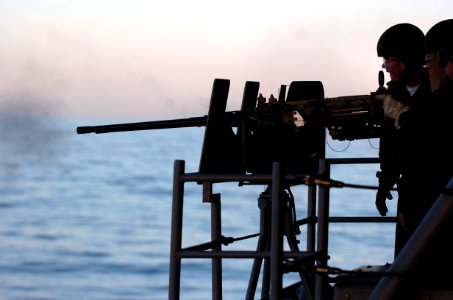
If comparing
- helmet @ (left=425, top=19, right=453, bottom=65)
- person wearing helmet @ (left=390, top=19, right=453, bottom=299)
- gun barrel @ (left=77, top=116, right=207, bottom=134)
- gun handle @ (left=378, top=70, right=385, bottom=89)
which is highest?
gun handle @ (left=378, top=70, right=385, bottom=89)

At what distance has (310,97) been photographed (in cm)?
716

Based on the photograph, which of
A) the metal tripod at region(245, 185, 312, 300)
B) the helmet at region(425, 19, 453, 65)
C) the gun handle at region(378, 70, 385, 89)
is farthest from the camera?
the metal tripod at region(245, 185, 312, 300)

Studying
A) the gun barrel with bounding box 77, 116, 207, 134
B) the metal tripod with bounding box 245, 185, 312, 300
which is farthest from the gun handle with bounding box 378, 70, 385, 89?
the gun barrel with bounding box 77, 116, 207, 134

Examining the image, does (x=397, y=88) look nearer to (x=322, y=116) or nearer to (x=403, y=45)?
(x=403, y=45)

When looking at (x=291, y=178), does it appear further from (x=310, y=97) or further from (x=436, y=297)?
(x=310, y=97)

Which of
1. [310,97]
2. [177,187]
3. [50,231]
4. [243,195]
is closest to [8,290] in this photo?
[50,231]

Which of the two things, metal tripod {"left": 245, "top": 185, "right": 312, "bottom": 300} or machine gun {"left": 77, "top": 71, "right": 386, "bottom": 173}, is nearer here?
machine gun {"left": 77, "top": 71, "right": 386, "bottom": 173}

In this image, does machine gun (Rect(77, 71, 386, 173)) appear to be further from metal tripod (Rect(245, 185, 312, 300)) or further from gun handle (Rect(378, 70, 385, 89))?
metal tripod (Rect(245, 185, 312, 300))

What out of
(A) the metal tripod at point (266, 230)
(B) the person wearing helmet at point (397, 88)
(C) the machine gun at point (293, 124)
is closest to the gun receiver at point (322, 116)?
(C) the machine gun at point (293, 124)

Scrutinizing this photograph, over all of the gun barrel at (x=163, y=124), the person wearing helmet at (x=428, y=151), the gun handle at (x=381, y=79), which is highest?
the gun handle at (x=381, y=79)

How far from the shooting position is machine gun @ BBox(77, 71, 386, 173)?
6.64 meters

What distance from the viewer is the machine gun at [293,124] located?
664 centimetres

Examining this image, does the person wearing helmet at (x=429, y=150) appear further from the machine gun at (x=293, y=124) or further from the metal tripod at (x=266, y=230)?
the metal tripod at (x=266, y=230)

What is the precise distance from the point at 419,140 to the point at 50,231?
124 feet
